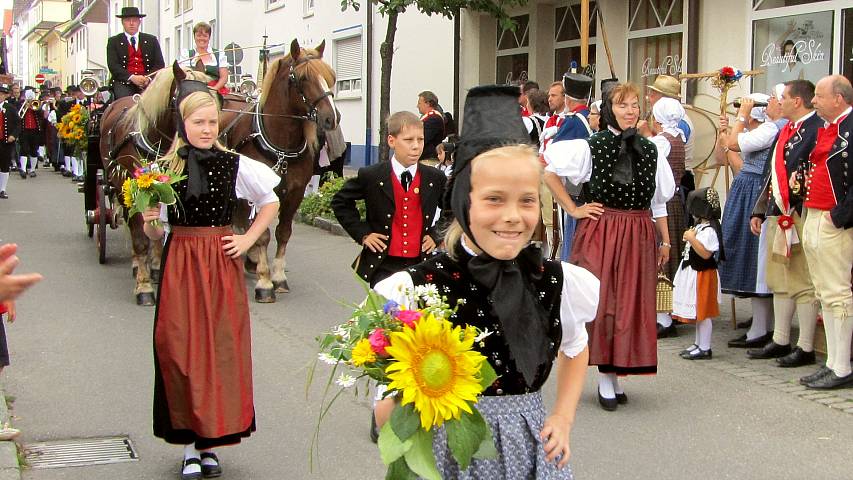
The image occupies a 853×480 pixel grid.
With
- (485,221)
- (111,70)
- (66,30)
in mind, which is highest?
(66,30)

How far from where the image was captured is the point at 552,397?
6.83 m

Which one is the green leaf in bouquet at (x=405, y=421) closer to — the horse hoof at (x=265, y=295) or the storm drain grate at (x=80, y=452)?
the storm drain grate at (x=80, y=452)

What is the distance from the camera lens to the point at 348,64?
1016 inches

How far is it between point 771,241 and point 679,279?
2.36ft

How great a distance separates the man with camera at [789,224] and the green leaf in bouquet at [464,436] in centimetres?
536

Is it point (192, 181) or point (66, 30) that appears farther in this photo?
point (66, 30)

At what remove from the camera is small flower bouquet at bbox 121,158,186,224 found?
514cm

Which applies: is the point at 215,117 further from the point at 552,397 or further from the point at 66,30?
the point at 66,30

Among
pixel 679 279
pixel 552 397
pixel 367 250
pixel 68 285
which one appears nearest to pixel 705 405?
pixel 552 397

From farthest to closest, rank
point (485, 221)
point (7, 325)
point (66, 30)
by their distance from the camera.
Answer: point (66, 30)
point (7, 325)
point (485, 221)

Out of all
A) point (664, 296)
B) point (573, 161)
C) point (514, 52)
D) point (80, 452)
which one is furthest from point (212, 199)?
point (514, 52)

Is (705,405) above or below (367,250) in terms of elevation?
below

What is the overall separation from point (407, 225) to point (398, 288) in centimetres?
300

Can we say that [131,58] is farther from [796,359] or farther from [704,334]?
[796,359]
